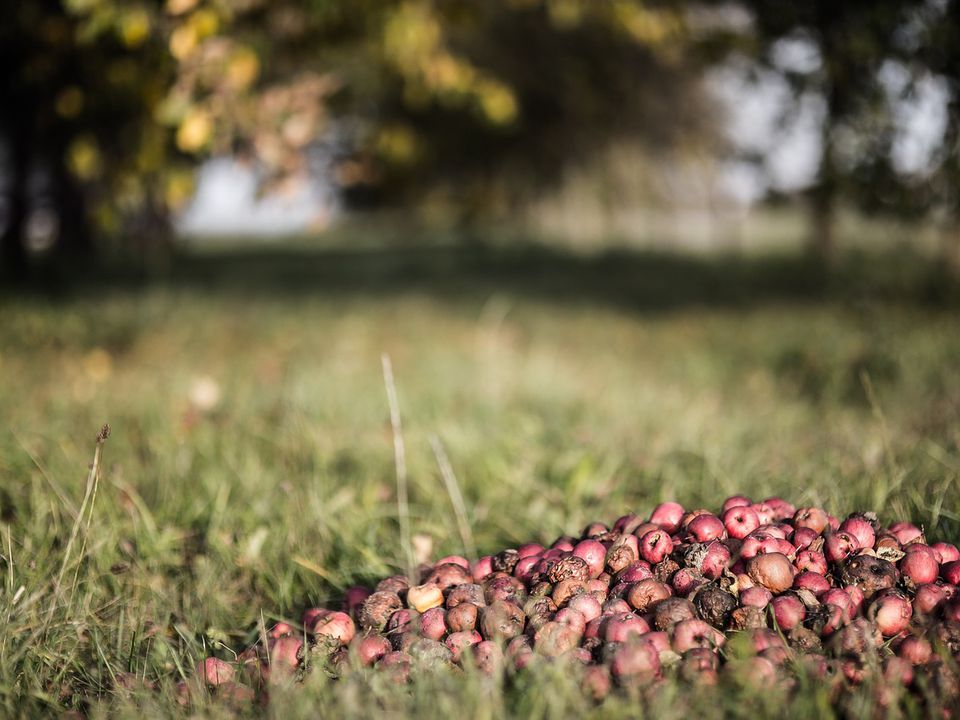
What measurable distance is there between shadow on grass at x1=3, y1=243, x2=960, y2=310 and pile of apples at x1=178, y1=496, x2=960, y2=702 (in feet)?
18.3

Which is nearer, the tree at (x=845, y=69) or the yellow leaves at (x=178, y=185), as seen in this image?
the yellow leaves at (x=178, y=185)

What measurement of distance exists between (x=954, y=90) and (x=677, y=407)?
11.0 feet

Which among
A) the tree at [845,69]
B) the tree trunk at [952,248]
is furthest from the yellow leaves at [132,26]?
the tree trunk at [952,248]

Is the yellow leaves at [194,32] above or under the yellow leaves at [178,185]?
above

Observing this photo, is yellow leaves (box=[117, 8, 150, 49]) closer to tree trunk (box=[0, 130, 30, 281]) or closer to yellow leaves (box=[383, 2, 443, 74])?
yellow leaves (box=[383, 2, 443, 74])

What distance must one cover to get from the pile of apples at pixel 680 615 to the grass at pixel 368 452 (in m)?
0.07

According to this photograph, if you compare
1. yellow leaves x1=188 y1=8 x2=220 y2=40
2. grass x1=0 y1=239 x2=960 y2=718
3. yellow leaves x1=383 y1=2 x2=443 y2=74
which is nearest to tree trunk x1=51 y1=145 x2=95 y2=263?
grass x1=0 y1=239 x2=960 y2=718

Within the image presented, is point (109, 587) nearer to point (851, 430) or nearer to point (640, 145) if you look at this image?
point (851, 430)

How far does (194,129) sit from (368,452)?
156cm

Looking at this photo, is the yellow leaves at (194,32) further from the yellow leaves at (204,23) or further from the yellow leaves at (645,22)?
the yellow leaves at (645,22)

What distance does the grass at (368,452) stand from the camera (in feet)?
5.55

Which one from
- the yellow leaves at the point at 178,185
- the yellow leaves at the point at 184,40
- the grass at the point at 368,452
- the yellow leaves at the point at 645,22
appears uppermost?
the yellow leaves at the point at 645,22

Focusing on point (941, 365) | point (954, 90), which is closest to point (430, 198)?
point (954, 90)

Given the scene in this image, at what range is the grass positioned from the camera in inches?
66.6
